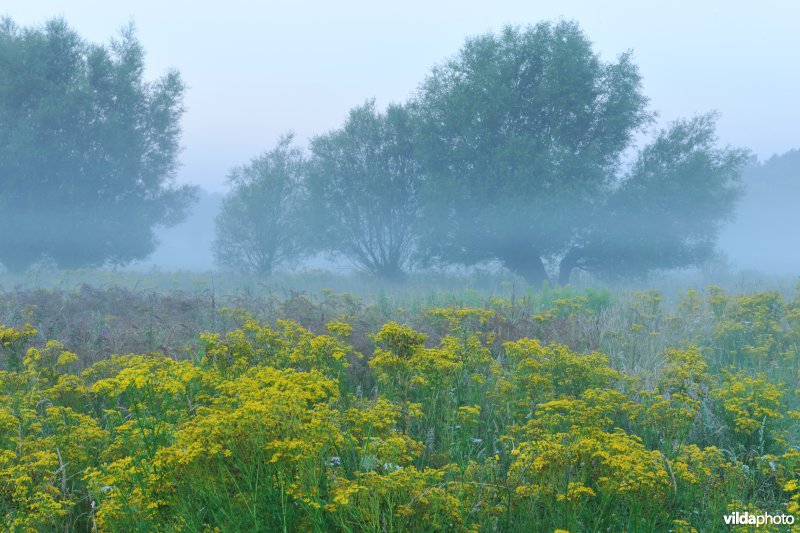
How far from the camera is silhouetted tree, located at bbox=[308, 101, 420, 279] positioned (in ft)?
93.8

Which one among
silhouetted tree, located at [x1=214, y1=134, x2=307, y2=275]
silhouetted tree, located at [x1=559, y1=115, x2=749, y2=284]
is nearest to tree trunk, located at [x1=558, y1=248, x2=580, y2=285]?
silhouetted tree, located at [x1=559, y1=115, x2=749, y2=284]

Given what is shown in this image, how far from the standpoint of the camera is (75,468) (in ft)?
14.9

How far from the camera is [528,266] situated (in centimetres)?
2570

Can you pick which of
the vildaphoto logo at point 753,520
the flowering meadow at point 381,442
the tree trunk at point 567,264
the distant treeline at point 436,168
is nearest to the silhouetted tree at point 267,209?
the distant treeline at point 436,168

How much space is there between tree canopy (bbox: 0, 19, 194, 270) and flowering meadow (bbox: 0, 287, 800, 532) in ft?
Result: 70.6

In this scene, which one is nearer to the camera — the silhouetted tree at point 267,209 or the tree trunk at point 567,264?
the tree trunk at point 567,264

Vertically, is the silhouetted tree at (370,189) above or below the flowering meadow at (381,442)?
above

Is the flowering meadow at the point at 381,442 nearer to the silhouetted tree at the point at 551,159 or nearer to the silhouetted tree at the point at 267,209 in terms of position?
the silhouetted tree at the point at 551,159

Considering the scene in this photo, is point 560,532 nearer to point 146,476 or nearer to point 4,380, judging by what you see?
point 146,476

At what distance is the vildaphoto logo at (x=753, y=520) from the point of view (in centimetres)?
359

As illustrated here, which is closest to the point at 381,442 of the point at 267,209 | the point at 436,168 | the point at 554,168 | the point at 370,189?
the point at 554,168

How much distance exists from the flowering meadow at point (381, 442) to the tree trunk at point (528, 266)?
17736mm

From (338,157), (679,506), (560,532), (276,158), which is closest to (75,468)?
(560,532)

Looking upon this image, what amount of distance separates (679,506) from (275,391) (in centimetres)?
258
